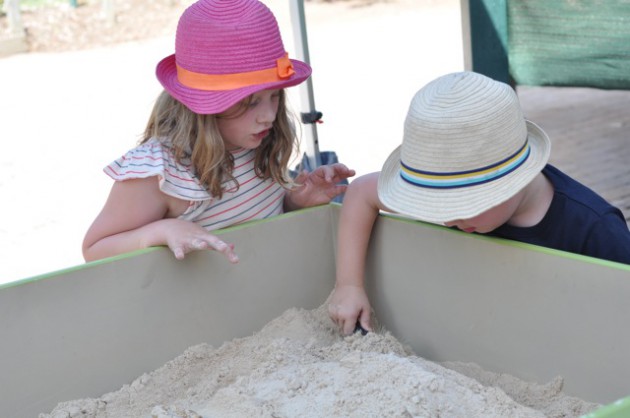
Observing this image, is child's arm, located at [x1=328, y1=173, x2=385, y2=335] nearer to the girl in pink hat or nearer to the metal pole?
the girl in pink hat

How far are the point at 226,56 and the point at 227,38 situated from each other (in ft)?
0.11

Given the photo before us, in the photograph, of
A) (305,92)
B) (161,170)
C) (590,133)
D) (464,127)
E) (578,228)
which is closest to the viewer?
(464,127)

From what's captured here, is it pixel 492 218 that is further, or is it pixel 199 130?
pixel 199 130

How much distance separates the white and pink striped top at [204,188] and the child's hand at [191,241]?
0.11 metres

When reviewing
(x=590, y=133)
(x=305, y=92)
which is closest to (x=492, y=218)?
(x=305, y=92)

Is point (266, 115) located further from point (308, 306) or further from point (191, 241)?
point (308, 306)

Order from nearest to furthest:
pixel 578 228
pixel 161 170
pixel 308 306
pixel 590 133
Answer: pixel 578 228
pixel 161 170
pixel 308 306
pixel 590 133

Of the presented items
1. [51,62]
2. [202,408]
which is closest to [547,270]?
[202,408]

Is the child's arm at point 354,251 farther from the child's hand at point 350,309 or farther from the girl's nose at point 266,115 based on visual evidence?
the girl's nose at point 266,115

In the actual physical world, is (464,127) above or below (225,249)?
above

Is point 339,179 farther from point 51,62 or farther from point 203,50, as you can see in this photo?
point 51,62

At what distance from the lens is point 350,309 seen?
1679mm

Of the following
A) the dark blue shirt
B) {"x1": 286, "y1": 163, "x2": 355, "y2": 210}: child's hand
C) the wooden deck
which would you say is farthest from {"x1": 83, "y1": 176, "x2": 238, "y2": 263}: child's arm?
the wooden deck

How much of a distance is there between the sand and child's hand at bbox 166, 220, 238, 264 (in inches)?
8.2
